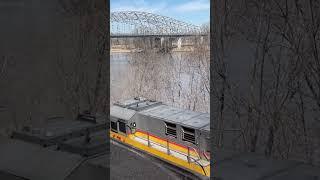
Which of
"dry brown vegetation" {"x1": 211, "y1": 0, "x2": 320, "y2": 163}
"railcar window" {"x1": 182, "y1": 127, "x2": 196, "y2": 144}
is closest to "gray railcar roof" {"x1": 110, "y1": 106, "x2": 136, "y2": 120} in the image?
"railcar window" {"x1": 182, "y1": 127, "x2": 196, "y2": 144}

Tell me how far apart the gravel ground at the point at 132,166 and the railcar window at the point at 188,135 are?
0.97 feet

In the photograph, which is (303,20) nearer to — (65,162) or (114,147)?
(65,162)

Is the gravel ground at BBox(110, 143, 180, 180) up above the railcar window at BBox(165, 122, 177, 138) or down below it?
below

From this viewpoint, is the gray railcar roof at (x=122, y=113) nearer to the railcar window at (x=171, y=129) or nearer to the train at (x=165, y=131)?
the train at (x=165, y=131)

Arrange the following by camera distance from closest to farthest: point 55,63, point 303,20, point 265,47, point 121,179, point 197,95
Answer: point 303,20
point 265,47
point 55,63
point 197,95
point 121,179

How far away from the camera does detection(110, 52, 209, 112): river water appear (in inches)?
83.7

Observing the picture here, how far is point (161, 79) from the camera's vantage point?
259cm

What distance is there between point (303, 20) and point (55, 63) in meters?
1.20

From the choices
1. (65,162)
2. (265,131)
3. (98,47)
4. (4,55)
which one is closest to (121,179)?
(65,162)

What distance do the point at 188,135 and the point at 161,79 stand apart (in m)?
0.70

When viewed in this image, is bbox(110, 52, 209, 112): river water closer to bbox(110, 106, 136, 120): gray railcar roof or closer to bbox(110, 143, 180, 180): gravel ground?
bbox(110, 106, 136, 120): gray railcar roof

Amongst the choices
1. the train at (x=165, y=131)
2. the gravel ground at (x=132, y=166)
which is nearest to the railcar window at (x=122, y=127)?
the train at (x=165, y=131)

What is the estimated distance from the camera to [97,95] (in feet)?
6.57

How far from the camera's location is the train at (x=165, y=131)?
1876 millimetres
